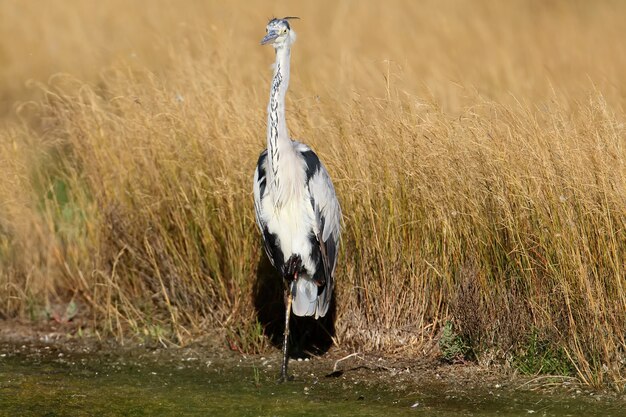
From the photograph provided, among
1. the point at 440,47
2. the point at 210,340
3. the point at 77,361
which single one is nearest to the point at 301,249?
the point at 210,340

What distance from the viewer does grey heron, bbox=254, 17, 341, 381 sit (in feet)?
20.2

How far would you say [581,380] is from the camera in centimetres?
570

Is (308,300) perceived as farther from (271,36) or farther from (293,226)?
(271,36)

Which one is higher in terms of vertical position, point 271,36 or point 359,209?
point 271,36

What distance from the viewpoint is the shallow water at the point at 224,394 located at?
552 centimetres

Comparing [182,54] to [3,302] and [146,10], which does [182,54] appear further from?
[146,10]

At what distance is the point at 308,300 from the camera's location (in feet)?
20.8

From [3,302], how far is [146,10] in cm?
786

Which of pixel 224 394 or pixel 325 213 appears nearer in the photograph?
pixel 224 394

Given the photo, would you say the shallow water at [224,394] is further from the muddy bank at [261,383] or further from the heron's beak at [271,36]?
the heron's beak at [271,36]

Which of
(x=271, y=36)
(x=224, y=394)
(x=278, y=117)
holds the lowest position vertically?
(x=224, y=394)

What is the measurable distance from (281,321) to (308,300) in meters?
0.78

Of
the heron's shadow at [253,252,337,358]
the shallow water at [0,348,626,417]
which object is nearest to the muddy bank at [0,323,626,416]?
the shallow water at [0,348,626,417]

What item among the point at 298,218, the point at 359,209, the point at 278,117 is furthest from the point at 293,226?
the point at 278,117
